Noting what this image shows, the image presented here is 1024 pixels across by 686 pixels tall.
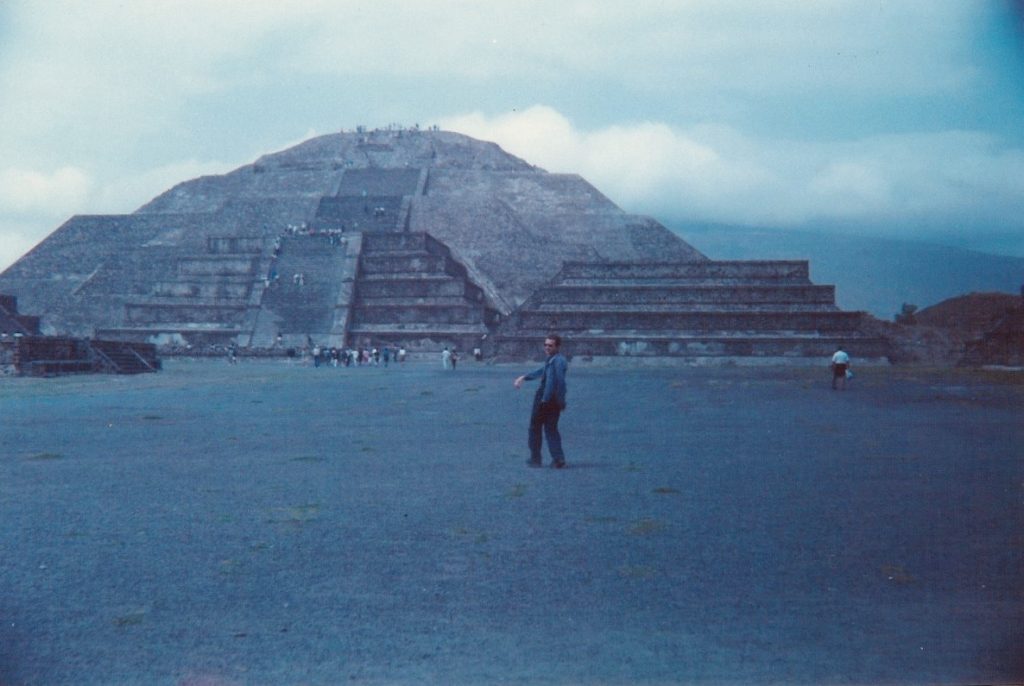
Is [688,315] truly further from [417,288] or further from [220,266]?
[220,266]

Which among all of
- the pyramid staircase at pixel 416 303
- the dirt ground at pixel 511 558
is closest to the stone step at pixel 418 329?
the pyramid staircase at pixel 416 303

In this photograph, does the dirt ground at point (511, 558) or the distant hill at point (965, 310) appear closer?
the dirt ground at point (511, 558)

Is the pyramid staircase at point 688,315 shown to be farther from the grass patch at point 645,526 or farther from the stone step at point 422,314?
the grass patch at point 645,526

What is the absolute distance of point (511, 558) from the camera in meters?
5.34

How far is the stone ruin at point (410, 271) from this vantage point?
34.8 m

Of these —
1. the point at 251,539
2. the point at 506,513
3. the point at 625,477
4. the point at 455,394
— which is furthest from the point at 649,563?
the point at 455,394

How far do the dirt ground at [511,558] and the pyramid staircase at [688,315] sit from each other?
21.8m

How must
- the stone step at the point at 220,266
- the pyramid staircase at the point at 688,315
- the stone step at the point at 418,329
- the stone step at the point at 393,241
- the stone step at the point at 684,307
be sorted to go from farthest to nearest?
the stone step at the point at 220,266 → the stone step at the point at 393,241 → the stone step at the point at 418,329 → the stone step at the point at 684,307 → the pyramid staircase at the point at 688,315

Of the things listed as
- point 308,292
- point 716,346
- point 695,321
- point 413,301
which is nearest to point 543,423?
point 716,346

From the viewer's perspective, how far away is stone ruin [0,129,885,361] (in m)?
34.8

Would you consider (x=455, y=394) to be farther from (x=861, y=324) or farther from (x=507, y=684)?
(x=861, y=324)

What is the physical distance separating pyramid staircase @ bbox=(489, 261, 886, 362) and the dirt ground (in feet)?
71.5

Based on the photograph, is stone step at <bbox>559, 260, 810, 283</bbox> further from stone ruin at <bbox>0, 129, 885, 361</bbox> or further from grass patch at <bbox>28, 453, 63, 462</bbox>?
grass patch at <bbox>28, 453, 63, 462</bbox>

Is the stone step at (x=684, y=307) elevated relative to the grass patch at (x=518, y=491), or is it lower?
elevated
